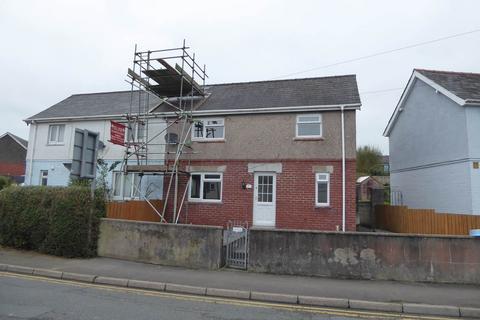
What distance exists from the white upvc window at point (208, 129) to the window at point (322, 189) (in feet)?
14.8

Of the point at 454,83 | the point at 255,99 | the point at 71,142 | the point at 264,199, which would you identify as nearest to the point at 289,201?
the point at 264,199

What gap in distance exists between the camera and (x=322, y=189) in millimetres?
14391

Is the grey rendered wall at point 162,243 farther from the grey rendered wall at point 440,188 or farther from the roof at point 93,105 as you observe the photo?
the grey rendered wall at point 440,188

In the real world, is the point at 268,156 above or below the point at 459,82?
below

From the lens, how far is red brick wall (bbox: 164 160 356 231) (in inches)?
552

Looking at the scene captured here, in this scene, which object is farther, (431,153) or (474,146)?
(431,153)

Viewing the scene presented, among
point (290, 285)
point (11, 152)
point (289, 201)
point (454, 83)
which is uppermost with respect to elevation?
point (11, 152)

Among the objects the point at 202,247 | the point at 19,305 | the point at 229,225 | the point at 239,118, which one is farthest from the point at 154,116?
the point at 19,305

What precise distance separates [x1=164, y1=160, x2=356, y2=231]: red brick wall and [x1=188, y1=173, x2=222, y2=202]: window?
26 centimetres

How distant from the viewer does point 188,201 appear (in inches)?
622

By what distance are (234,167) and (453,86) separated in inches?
411

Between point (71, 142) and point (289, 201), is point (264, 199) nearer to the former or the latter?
point (289, 201)

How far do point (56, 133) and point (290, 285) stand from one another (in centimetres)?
1630

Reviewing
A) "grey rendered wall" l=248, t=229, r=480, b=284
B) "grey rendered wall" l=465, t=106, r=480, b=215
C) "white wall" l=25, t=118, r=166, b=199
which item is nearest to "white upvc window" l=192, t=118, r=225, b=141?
"white wall" l=25, t=118, r=166, b=199
